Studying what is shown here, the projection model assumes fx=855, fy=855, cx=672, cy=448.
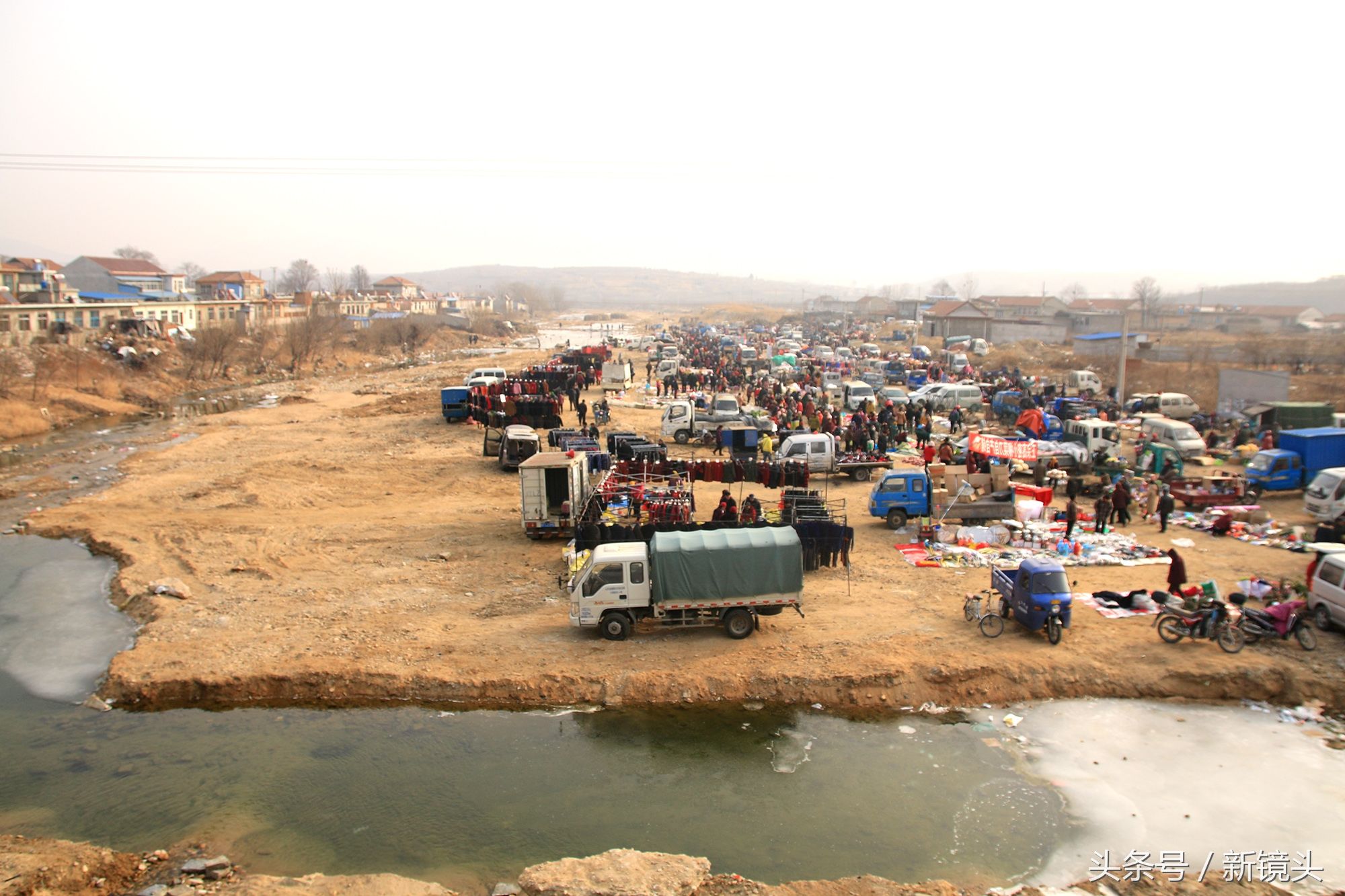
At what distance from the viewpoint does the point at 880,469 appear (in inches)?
970

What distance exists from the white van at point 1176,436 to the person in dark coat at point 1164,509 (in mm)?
7953

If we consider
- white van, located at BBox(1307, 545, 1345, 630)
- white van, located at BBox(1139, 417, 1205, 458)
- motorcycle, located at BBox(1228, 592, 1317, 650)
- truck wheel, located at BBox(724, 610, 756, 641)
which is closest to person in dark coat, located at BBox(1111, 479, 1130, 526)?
white van, located at BBox(1307, 545, 1345, 630)

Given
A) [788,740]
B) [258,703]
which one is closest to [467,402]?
[258,703]

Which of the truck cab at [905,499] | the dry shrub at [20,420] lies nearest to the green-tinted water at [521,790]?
the truck cab at [905,499]

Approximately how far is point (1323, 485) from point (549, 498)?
16715mm

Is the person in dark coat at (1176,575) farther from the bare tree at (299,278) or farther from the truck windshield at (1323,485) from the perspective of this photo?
the bare tree at (299,278)

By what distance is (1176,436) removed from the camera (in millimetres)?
25844

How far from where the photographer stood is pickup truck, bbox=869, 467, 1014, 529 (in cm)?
1856

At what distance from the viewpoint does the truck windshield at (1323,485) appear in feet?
59.7

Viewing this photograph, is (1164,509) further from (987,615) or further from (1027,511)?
(987,615)

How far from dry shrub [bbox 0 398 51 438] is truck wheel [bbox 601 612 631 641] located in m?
→ 32.5

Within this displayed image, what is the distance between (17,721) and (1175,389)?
45.6 meters

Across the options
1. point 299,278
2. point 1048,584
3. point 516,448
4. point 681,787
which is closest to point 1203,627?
point 1048,584

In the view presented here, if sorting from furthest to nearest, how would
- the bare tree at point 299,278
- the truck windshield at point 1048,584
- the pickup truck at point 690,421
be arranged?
1. the bare tree at point 299,278
2. the pickup truck at point 690,421
3. the truck windshield at point 1048,584
